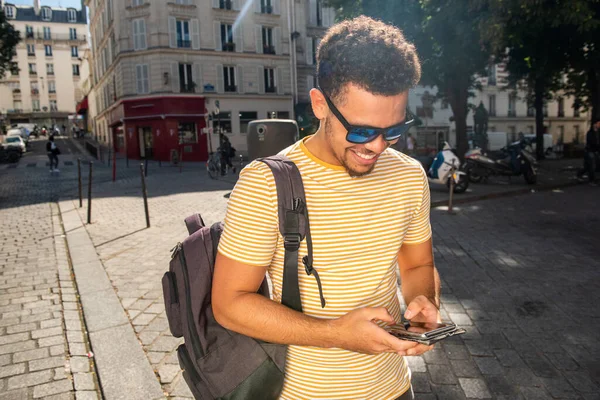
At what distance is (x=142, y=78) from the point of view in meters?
31.5

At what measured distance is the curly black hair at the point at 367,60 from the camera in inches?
53.0

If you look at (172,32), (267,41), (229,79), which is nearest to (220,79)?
(229,79)

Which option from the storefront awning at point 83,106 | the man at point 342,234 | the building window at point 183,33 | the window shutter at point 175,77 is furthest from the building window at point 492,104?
the man at point 342,234

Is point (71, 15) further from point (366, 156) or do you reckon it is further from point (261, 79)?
point (366, 156)

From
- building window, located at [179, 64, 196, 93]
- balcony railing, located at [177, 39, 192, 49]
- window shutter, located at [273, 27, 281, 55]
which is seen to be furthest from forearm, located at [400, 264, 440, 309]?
window shutter, located at [273, 27, 281, 55]

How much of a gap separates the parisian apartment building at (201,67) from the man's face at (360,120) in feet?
92.2

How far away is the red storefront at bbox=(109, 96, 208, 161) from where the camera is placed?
31.3 metres

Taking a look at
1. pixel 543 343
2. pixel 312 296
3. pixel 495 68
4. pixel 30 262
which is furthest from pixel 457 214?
pixel 495 68

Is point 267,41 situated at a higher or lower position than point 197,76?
higher

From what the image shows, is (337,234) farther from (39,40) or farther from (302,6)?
A: (39,40)

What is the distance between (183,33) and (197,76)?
2.97m

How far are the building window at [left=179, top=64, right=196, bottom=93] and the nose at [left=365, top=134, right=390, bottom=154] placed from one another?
32.0 metres

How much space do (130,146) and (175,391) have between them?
33242 mm

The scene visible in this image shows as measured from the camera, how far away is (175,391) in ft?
10.3
